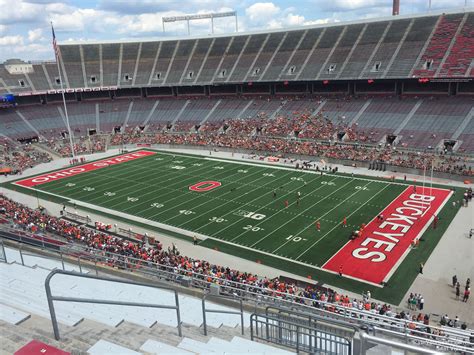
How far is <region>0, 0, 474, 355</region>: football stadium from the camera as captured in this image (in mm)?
8062

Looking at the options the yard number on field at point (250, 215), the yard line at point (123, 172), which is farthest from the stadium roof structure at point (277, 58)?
the yard number on field at point (250, 215)

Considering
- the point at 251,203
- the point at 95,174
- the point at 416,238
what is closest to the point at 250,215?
the point at 251,203

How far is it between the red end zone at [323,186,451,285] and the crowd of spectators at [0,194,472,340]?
2.68 meters

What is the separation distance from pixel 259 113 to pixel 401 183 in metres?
26.4

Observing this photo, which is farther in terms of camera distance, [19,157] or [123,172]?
[19,157]

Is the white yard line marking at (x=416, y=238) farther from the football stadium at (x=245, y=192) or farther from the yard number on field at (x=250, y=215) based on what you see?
the yard number on field at (x=250, y=215)

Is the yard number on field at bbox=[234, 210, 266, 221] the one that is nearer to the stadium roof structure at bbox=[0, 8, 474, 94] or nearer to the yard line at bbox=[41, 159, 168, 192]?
the yard line at bbox=[41, 159, 168, 192]

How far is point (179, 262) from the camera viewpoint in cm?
1997

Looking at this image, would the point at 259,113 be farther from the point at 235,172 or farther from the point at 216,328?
the point at 216,328

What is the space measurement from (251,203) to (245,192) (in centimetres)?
271

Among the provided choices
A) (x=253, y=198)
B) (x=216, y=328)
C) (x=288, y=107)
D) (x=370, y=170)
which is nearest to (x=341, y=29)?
(x=288, y=107)

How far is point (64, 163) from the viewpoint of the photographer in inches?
1850

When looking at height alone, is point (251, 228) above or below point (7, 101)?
below

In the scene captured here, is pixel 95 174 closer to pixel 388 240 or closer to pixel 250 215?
pixel 250 215
